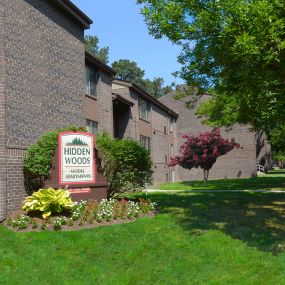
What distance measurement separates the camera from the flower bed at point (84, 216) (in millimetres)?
11023

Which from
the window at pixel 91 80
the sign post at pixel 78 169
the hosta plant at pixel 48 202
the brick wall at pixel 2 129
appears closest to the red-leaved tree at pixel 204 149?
the window at pixel 91 80

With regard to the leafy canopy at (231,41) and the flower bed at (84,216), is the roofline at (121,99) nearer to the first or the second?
the leafy canopy at (231,41)

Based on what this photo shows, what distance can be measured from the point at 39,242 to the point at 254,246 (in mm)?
4672

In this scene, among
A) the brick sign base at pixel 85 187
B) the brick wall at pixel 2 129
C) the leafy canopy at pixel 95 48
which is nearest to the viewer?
the brick wall at pixel 2 129

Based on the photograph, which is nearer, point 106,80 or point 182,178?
point 106,80

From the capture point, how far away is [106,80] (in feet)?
82.5

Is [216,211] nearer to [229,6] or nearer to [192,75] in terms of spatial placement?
[192,75]

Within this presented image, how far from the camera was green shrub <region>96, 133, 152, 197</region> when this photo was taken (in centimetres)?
1408

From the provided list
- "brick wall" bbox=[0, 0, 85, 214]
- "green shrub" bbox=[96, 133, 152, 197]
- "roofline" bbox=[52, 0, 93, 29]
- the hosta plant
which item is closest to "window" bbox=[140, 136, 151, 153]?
"roofline" bbox=[52, 0, 93, 29]

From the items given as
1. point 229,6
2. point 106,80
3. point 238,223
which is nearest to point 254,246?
point 238,223

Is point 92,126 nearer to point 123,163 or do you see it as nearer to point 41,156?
point 123,163

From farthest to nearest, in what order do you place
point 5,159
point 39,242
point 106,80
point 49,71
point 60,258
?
point 106,80
point 49,71
point 5,159
point 39,242
point 60,258

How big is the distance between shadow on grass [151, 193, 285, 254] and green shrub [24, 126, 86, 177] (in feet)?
12.2

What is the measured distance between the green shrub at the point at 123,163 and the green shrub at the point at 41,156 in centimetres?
166
